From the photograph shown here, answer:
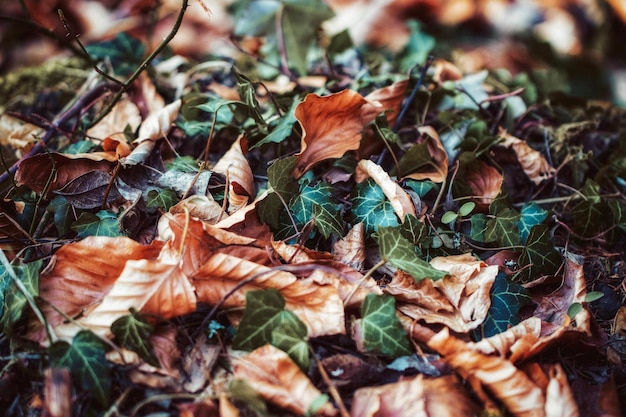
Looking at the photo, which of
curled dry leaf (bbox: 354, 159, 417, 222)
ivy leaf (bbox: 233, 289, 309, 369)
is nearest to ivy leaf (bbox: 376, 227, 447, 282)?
curled dry leaf (bbox: 354, 159, 417, 222)

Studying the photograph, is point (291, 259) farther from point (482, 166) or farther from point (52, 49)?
point (52, 49)

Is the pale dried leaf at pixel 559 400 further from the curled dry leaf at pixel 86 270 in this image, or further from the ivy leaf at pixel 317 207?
the curled dry leaf at pixel 86 270

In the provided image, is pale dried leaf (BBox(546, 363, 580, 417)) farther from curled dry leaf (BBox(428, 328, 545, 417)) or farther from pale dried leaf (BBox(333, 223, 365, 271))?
pale dried leaf (BBox(333, 223, 365, 271))

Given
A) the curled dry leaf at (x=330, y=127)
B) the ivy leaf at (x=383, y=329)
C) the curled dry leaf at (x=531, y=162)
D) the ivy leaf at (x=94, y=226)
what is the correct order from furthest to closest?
1. the curled dry leaf at (x=531, y=162)
2. the curled dry leaf at (x=330, y=127)
3. the ivy leaf at (x=94, y=226)
4. the ivy leaf at (x=383, y=329)

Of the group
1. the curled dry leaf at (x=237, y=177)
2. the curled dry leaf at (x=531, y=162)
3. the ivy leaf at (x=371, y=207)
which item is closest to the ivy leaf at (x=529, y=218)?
the curled dry leaf at (x=531, y=162)

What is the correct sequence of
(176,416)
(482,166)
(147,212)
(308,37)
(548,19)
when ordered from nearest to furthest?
(176,416)
(147,212)
(482,166)
(308,37)
(548,19)

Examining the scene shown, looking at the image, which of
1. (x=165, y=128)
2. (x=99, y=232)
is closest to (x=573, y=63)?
(x=165, y=128)

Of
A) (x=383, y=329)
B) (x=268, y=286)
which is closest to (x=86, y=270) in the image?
(x=268, y=286)
